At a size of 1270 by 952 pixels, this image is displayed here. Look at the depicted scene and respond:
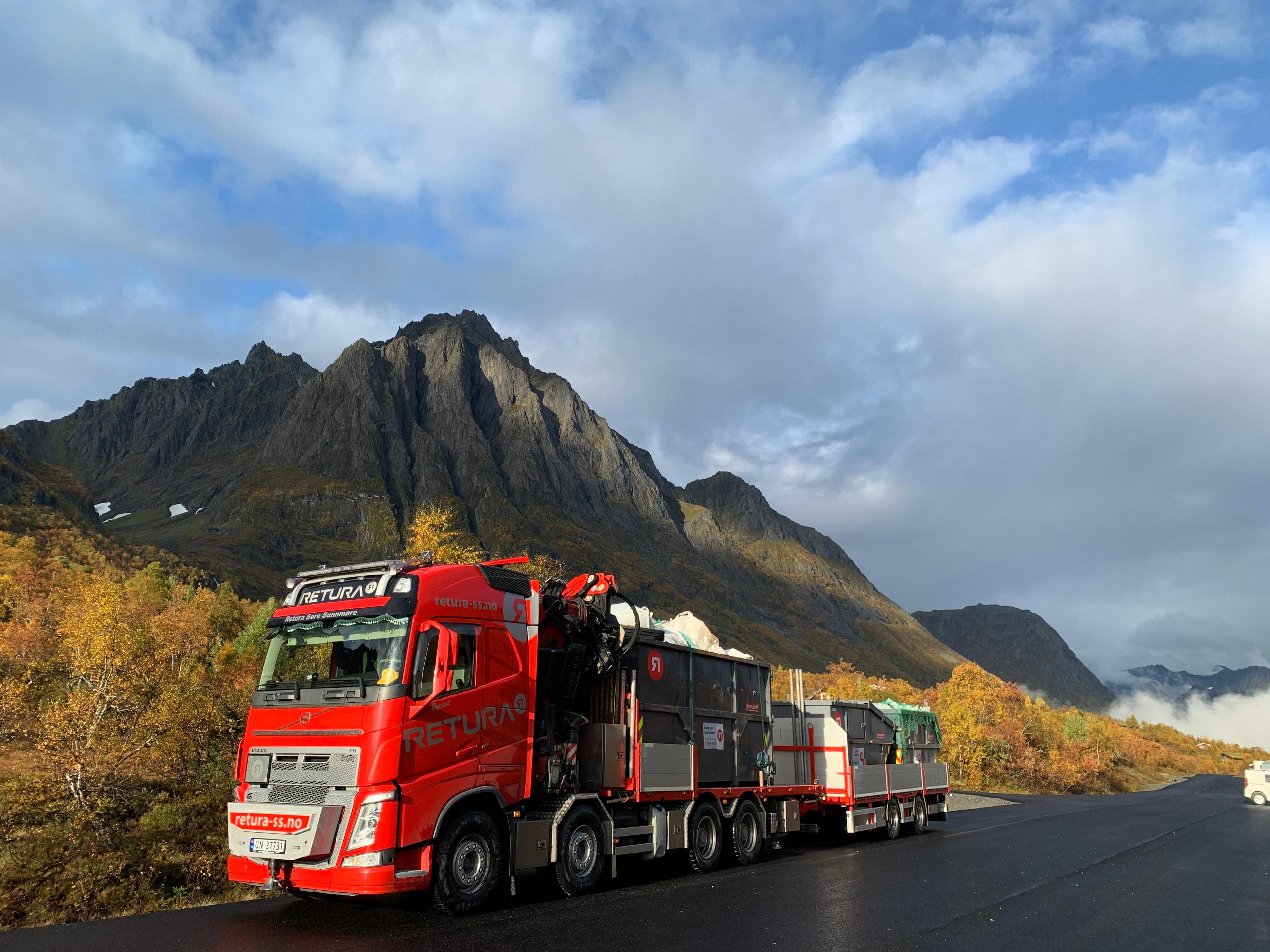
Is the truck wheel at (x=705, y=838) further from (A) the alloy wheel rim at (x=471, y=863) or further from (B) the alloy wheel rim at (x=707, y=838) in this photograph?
(A) the alloy wheel rim at (x=471, y=863)

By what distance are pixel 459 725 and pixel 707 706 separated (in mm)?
5958

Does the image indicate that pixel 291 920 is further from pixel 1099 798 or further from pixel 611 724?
pixel 1099 798

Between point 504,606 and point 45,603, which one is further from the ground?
point 45,603

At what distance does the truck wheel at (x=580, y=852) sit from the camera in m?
10.7

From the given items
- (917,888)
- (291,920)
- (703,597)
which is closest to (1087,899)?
(917,888)

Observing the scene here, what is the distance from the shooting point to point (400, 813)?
859cm

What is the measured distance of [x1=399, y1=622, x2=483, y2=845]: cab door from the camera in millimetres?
8781

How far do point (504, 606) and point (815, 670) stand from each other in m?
168

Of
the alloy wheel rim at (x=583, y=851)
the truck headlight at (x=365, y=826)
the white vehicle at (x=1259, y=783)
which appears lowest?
the white vehicle at (x=1259, y=783)

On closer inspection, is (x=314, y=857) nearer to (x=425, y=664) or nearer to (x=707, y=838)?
(x=425, y=664)

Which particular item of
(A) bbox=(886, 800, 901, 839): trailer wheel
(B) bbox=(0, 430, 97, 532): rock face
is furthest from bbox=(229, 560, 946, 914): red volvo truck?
(B) bbox=(0, 430, 97, 532): rock face

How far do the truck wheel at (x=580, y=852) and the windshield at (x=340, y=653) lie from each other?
3.42m

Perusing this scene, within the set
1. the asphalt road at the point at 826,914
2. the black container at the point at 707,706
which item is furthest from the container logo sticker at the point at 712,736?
the asphalt road at the point at 826,914

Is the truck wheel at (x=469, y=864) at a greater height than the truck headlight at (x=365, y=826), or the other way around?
the truck headlight at (x=365, y=826)
